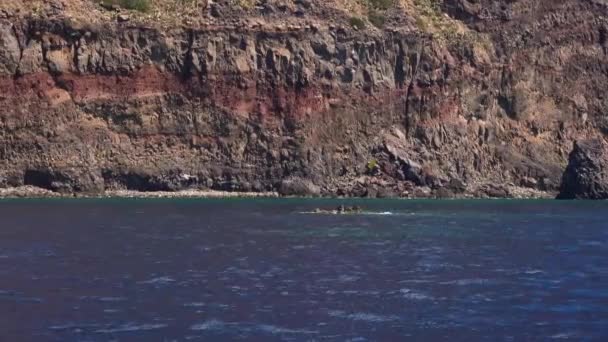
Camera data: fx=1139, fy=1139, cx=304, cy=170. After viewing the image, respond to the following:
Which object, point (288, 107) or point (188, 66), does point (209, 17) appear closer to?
Result: point (188, 66)

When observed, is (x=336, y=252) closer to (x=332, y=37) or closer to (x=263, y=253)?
(x=263, y=253)

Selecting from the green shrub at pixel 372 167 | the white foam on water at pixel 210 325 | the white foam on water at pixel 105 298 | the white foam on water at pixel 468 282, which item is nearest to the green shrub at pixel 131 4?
the green shrub at pixel 372 167

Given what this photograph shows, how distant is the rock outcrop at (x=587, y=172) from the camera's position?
11244 centimetres

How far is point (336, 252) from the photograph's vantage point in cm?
5588

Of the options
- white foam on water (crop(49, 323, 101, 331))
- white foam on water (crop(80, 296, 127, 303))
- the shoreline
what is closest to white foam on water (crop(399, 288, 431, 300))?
white foam on water (crop(80, 296, 127, 303))

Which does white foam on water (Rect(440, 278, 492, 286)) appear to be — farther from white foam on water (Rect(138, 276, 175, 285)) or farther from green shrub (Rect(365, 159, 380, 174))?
green shrub (Rect(365, 159, 380, 174))

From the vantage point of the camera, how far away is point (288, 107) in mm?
118375

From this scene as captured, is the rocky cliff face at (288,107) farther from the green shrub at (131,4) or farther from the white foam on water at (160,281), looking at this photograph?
the white foam on water at (160,281)

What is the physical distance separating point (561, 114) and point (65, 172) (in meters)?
55.2

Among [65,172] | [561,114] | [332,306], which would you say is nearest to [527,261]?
[332,306]

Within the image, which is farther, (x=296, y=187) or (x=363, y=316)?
(x=296, y=187)

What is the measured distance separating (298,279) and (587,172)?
74222mm

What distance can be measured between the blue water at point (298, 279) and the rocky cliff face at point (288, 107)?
32.4 meters

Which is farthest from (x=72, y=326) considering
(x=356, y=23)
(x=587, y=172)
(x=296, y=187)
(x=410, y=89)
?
(x=356, y=23)
